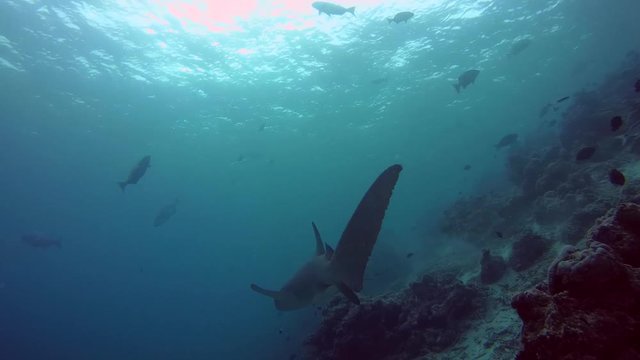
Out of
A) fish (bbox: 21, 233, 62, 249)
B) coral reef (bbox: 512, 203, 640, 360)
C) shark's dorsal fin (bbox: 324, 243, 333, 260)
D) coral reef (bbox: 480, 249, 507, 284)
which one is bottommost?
fish (bbox: 21, 233, 62, 249)

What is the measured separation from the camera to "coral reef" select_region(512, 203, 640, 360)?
7.10ft

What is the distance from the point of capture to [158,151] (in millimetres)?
40312

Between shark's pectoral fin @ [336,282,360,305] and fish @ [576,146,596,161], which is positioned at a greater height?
fish @ [576,146,596,161]

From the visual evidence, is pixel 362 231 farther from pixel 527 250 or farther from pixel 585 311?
pixel 527 250

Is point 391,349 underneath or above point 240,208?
above

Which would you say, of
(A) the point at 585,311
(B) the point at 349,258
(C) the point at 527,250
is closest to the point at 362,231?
(B) the point at 349,258

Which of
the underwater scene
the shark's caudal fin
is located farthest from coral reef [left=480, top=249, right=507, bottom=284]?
the shark's caudal fin

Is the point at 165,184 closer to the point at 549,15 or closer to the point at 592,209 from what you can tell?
the point at 549,15

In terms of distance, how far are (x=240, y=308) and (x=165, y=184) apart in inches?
966

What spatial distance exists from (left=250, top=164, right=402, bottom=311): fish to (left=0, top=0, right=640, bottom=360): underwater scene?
0.03 metres

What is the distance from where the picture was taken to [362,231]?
4227mm

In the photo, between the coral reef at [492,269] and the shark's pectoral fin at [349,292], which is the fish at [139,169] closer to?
the shark's pectoral fin at [349,292]

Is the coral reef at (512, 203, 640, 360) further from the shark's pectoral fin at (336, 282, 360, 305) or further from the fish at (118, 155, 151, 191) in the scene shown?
the fish at (118, 155, 151, 191)

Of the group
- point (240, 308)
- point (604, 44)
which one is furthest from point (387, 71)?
point (240, 308)
